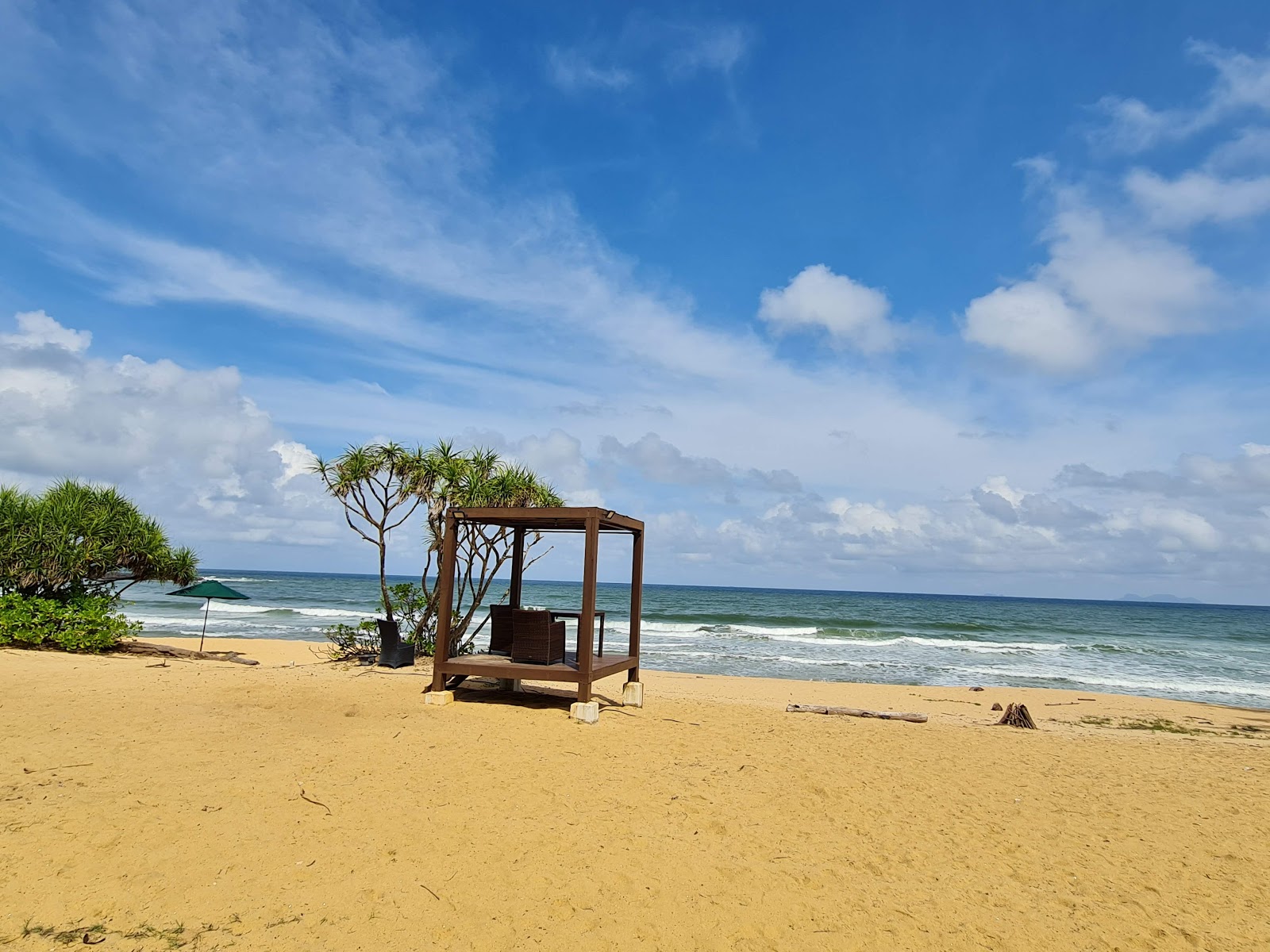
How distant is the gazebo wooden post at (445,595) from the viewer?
8.86 metres

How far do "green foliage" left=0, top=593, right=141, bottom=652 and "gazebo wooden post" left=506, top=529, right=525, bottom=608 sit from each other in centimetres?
722

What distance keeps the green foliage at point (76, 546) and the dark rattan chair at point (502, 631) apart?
8.37 meters

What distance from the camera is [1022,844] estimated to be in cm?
552

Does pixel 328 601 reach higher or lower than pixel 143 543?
lower

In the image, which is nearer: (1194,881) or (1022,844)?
(1194,881)

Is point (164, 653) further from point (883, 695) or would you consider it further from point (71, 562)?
point (883, 695)

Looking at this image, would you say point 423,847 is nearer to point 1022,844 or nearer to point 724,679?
point 1022,844

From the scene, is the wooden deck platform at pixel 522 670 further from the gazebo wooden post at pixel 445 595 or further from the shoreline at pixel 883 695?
the shoreline at pixel 883 695

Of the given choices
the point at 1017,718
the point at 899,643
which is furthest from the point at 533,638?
the point at 899,643

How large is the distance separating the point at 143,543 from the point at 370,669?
18.0 ft

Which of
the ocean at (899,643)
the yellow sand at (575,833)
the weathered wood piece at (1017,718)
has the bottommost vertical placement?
the ocean at (899,643)

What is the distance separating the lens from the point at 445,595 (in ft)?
31.1

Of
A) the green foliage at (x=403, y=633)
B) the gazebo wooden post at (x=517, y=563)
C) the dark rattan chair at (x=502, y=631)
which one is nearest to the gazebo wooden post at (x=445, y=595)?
the dark rattan chair at (x=502, y=631)

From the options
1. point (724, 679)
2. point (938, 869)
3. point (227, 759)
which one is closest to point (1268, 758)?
point (938, 869)
